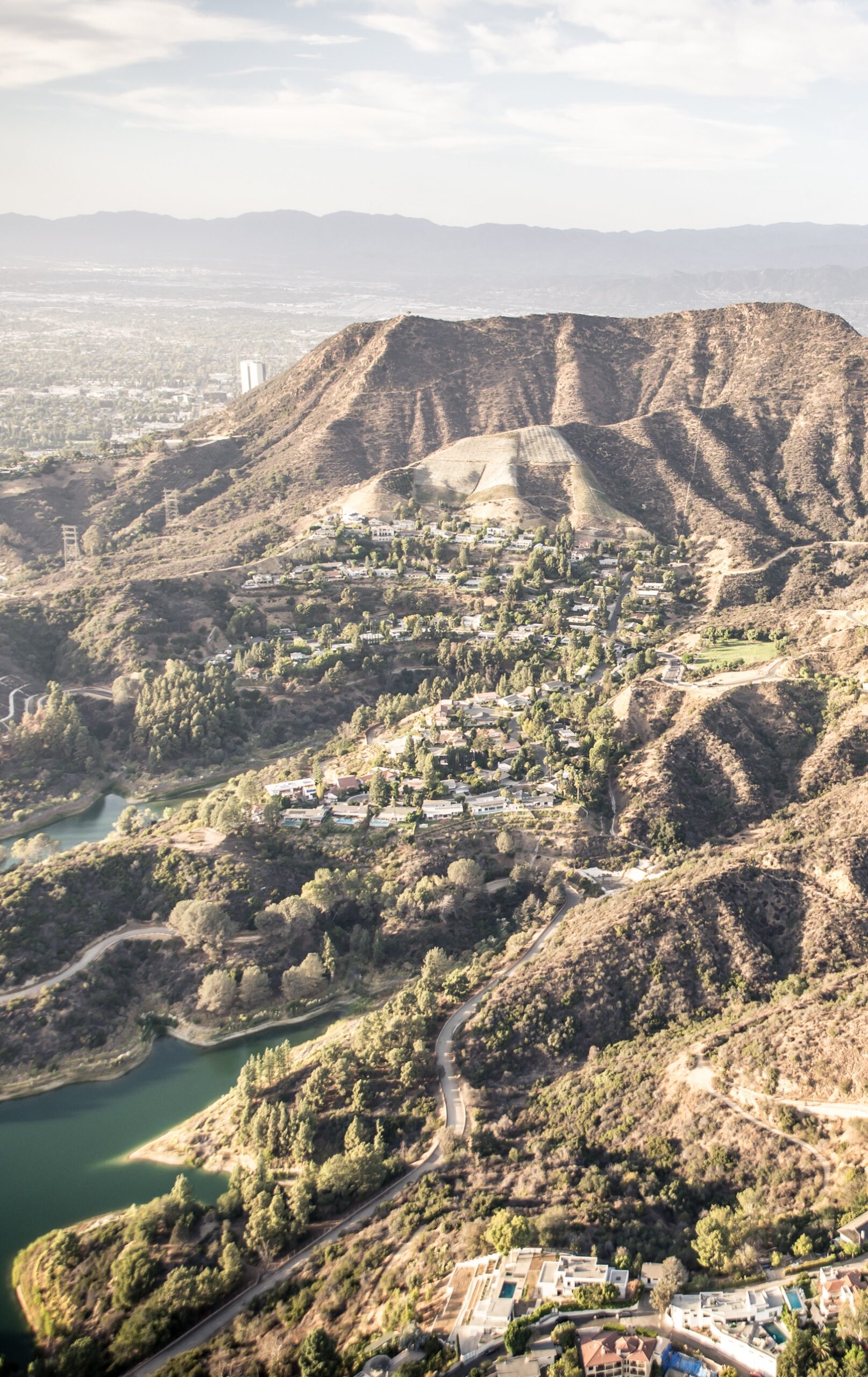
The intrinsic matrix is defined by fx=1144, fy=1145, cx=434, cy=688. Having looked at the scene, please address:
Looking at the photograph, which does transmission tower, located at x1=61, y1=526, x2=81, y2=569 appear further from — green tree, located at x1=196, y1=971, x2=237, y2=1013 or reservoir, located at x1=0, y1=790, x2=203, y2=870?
green tree, located at x1=196, y1=971, x2=237, y2=1013

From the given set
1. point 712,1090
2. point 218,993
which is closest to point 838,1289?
point 712,1090

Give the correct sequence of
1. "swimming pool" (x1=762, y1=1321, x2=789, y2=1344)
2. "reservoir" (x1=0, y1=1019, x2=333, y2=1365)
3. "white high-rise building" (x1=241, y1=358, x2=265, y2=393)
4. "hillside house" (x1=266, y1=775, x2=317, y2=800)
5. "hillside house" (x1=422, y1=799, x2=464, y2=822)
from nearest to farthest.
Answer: "swimming pool" (x1=762, y1=1321, x2=789, y2=1344), "reservoir" (x1=0, y1=1019, x2=333, y2=1365), "hillside house" (x1=422, y1=799, x2=464, y2=822), "hillside house" (x1=266, y1=775, x2=317, y2=800), "white high-rise building" (x1=241, y1=358, x2=265, y2=393)

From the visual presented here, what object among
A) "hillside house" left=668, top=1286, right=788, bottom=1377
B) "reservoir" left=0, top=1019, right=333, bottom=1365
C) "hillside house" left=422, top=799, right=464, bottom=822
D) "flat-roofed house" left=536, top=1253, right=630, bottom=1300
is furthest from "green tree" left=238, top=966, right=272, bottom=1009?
"hillside house" left=668, top=1286, right=788, bottom=1377

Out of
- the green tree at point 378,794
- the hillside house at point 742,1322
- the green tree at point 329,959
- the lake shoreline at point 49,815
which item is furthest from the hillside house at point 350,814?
the hillside house at point 742,1322

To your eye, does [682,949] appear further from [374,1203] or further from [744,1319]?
[744,1319]

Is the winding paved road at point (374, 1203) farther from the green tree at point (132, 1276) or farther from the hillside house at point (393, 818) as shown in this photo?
the hillside house at point (393, 818)

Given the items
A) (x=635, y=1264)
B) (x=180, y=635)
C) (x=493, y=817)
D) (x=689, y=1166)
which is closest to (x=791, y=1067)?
(x=689, y=1166)
